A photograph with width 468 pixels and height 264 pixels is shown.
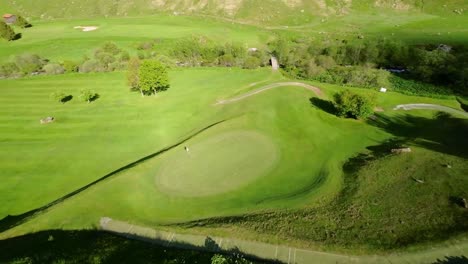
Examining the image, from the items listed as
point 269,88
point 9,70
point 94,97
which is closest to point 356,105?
point 269,88

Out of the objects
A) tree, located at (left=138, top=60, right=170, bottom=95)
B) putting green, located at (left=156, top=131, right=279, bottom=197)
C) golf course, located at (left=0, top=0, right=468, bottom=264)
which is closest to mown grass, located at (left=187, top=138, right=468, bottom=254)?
golf course, located at (left=0, top=0, right=468, bottom=264)

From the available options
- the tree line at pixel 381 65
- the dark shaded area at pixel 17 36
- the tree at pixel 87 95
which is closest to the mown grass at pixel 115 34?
the dark shaded area at pixel 17 36

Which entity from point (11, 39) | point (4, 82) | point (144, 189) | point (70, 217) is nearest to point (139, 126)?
point (144, 189)

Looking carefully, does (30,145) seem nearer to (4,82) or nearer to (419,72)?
(4,82)

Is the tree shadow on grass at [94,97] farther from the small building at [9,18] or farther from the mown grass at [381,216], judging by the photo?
the small building at [9,18]

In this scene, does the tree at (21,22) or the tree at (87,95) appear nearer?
the tree at (87,95)

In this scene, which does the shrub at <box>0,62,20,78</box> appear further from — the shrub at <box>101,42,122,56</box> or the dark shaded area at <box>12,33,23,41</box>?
the dark shaded area at <box>12,33,23,41</box>

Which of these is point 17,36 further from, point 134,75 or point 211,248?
point 211,248
